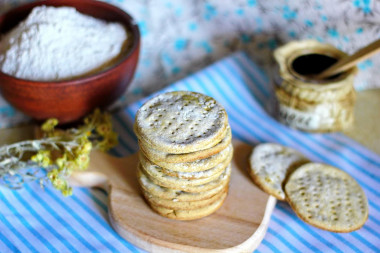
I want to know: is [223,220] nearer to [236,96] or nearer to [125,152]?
[125,152]

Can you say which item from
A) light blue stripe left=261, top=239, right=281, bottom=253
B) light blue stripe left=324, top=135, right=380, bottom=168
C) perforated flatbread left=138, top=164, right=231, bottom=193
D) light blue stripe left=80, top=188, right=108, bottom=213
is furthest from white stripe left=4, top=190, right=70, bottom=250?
light blue stripe left=324, top=135, right=380, bottom=168

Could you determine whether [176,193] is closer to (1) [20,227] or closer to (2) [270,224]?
(2) [270,224]

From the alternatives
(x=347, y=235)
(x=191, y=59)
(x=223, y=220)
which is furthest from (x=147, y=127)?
(x=191, y=59)

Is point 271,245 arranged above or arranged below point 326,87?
below

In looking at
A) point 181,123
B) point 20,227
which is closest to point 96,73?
point 181,123

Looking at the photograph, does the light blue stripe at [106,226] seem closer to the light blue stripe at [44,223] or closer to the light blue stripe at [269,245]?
the light blue stripe at [44,223]

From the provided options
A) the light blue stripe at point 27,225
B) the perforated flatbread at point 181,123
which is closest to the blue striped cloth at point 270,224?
the light blue stripe at point 27,225
